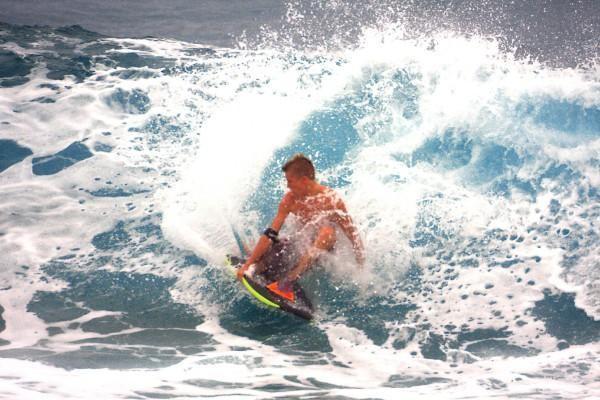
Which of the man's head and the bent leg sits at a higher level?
the man's head

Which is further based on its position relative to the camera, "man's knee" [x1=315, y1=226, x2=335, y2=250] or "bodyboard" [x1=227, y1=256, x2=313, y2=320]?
"man's knee" [x1=315, y1=226, x2=335, y2=250]

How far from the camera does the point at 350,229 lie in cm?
559

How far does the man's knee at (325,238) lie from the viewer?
5.41 metres

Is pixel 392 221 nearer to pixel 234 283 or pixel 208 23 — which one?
pixel 234 283

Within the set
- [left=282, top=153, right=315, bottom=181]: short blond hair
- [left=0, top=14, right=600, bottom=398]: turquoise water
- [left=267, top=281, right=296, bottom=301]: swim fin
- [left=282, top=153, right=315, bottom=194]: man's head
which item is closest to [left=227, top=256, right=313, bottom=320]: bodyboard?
[left=267, top=281, right=296, bottom=301]: swim fin

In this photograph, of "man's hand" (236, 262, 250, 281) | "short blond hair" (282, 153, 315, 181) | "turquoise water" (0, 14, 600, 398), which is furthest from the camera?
"man's hand" (236, 262, 250, 281)

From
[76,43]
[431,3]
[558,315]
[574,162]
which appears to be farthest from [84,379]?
[431,3]

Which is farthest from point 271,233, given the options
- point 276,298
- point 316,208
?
point 276,298

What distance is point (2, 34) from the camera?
44.7 ft

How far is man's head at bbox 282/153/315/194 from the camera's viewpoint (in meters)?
5.33

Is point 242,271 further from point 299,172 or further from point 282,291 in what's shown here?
point 299,172

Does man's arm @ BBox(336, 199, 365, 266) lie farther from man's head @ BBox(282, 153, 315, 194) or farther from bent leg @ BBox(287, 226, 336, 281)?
man's head @ BBox(282, 153, 315, 194)

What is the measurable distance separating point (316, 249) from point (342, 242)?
0.32m

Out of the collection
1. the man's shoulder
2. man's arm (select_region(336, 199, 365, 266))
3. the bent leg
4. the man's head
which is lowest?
the bent leg
